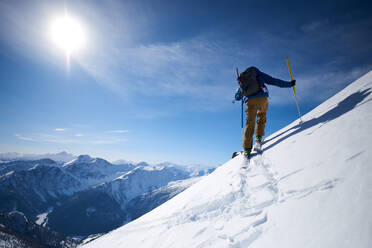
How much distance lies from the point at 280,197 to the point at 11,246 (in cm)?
14615

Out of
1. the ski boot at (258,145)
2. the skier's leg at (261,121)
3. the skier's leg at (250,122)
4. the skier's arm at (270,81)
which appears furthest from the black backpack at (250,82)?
the ski boot at (258,145)

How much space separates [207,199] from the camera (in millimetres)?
4871

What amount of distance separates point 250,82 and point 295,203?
520 cm

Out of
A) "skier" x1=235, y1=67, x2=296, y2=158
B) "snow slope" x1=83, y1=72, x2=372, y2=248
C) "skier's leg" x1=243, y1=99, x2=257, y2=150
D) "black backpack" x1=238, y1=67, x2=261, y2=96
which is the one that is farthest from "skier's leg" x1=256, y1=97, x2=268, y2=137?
"snow slope" x1=83, y1=72, x2=372, y2=248

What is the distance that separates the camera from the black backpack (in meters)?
6.84

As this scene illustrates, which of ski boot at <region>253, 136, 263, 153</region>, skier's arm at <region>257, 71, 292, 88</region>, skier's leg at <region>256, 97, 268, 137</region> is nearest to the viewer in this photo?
ski boot at <region>253, 136, 263, 153</region>

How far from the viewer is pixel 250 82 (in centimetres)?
694

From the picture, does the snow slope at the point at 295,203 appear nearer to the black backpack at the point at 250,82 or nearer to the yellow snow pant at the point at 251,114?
the yellow snow pant at the point at 251,114

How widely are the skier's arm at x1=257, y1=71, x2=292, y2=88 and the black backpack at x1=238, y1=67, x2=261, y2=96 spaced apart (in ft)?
0.89

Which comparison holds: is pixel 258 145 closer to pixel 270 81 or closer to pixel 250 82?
pixel 250 82

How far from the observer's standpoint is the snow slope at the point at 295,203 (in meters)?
2.16

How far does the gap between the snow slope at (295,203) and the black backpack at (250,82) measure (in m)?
2.66

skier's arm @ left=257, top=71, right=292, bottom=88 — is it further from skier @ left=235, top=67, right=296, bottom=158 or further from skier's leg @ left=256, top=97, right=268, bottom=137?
skier's leg @ left=256, top=97, right=268, bottom=137

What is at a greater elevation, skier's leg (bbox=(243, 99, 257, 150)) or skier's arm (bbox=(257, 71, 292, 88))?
skier's arm (bbox=(257, 71, 292, 88))
